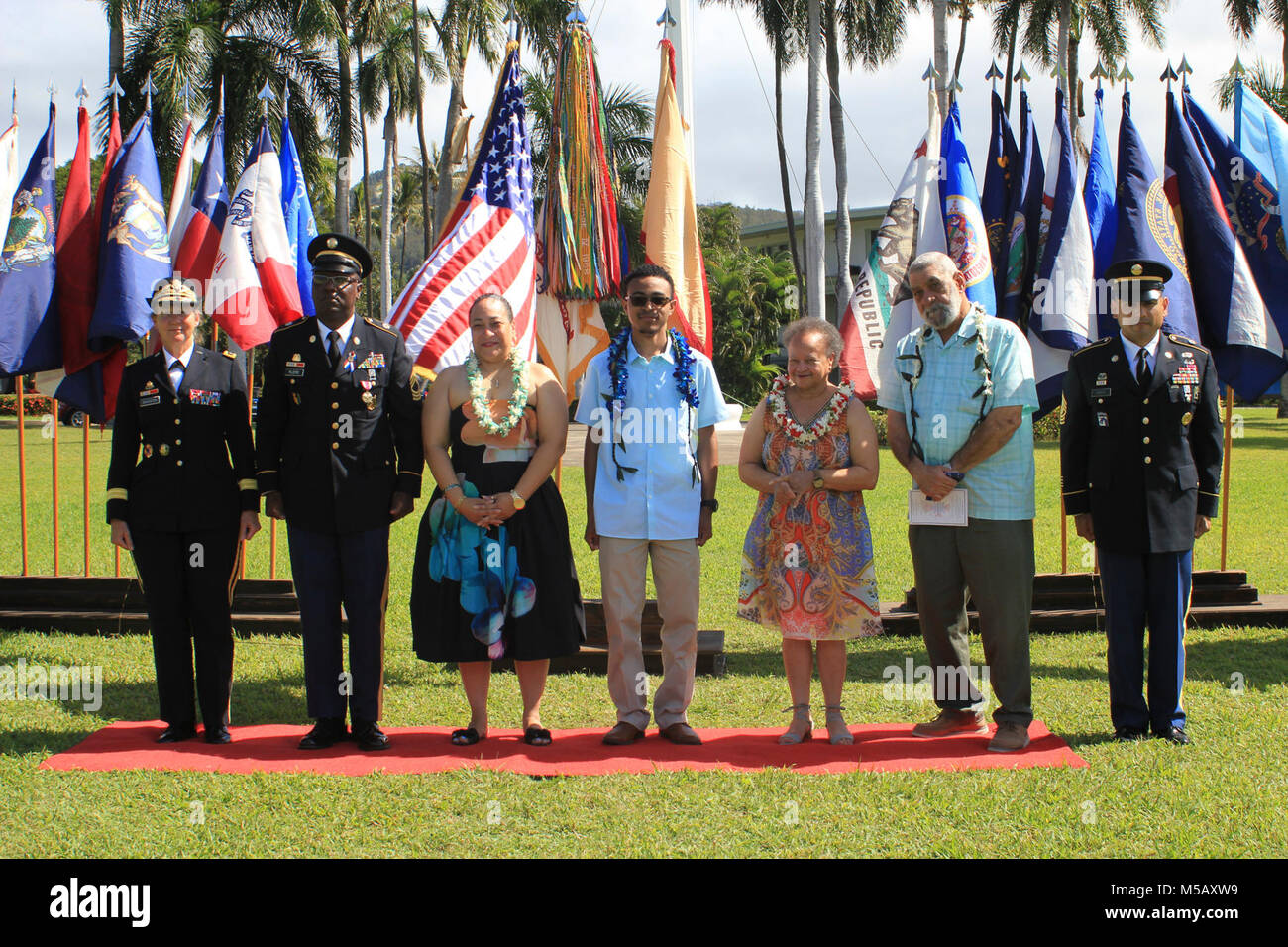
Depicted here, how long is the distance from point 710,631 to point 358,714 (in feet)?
7.79

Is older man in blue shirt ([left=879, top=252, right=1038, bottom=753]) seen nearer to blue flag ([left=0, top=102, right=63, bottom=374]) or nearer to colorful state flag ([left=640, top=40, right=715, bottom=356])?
colorful state flag ([left=640, top=40, right=715, bottom=356])

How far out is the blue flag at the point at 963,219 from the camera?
244 inches

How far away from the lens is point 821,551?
481cm

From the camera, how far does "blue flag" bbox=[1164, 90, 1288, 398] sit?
6.17 m

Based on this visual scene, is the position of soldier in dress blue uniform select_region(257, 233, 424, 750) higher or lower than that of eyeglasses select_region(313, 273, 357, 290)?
lower

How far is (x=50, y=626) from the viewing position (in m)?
7.25

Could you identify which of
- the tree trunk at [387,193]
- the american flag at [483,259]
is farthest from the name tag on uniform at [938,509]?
the tree trunk at [387,193]

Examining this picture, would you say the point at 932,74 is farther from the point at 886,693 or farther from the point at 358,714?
the point at 358,714

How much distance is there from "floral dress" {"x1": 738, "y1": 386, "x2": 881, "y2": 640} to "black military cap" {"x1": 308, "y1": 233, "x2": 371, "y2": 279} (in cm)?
202

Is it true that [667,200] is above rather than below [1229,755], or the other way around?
above

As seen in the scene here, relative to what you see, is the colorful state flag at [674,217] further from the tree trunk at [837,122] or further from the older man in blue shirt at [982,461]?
the tree trunk at [837,122]

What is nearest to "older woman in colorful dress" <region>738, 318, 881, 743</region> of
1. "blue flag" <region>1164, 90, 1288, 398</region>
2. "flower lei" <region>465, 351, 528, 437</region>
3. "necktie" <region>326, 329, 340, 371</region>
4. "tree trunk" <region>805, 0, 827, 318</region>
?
"flower lei" <region>465, 351, 528, 437</region>

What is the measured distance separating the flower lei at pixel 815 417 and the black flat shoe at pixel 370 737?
2270mm

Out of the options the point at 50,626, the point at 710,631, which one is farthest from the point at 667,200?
the point at 50,626
